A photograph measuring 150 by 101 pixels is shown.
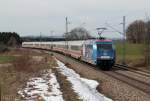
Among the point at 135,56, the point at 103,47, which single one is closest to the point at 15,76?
the point at 103,47

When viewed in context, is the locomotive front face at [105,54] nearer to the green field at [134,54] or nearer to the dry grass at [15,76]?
the dry grass at [15,76]

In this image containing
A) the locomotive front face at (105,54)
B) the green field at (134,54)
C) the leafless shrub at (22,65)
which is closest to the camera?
the leafless shrub at (22,65)

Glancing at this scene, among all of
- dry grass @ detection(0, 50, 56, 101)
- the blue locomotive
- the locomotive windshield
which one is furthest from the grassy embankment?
dry grass @ detection(0, 50, 56, 101)

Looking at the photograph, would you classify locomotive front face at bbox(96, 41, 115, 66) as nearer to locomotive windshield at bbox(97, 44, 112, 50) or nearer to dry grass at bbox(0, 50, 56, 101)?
locomotive windshield at bbox(97, 44, 112, 50)

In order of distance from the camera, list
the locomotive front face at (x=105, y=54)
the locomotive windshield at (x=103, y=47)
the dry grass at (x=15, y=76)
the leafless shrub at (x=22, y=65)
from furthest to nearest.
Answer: the locomotive windshield at (x=103, y=47) < the locomotive front face at (x=105, y=54) < the leafless shrub at (x=22, y=65) < the dry grass at (x=15, y=76)

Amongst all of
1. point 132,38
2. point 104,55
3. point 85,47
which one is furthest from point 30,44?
point 104,55

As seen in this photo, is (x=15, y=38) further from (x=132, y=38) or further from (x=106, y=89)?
(x=106, y=89)

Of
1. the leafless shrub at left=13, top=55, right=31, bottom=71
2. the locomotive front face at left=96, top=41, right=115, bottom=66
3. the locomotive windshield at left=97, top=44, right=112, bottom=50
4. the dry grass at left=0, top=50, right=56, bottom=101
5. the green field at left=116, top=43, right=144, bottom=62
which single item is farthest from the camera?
the green field at left=116, top=43, right=144, bottom=62

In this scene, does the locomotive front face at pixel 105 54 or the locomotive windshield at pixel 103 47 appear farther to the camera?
the locomotive windshield at pixel 103 47

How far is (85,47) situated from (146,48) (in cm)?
732

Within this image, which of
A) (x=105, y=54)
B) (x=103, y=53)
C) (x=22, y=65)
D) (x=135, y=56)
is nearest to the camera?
(x=22, y=65)

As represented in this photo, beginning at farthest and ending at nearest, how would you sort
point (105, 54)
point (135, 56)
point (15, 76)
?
point (135, 56), point (105, 54), point (15, 76)

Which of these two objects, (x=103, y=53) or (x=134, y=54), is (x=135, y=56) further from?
(x=103, y=53)

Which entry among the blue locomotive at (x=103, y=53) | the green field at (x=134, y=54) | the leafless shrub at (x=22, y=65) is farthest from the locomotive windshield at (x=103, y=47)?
the green field at (x=134, y=54)
